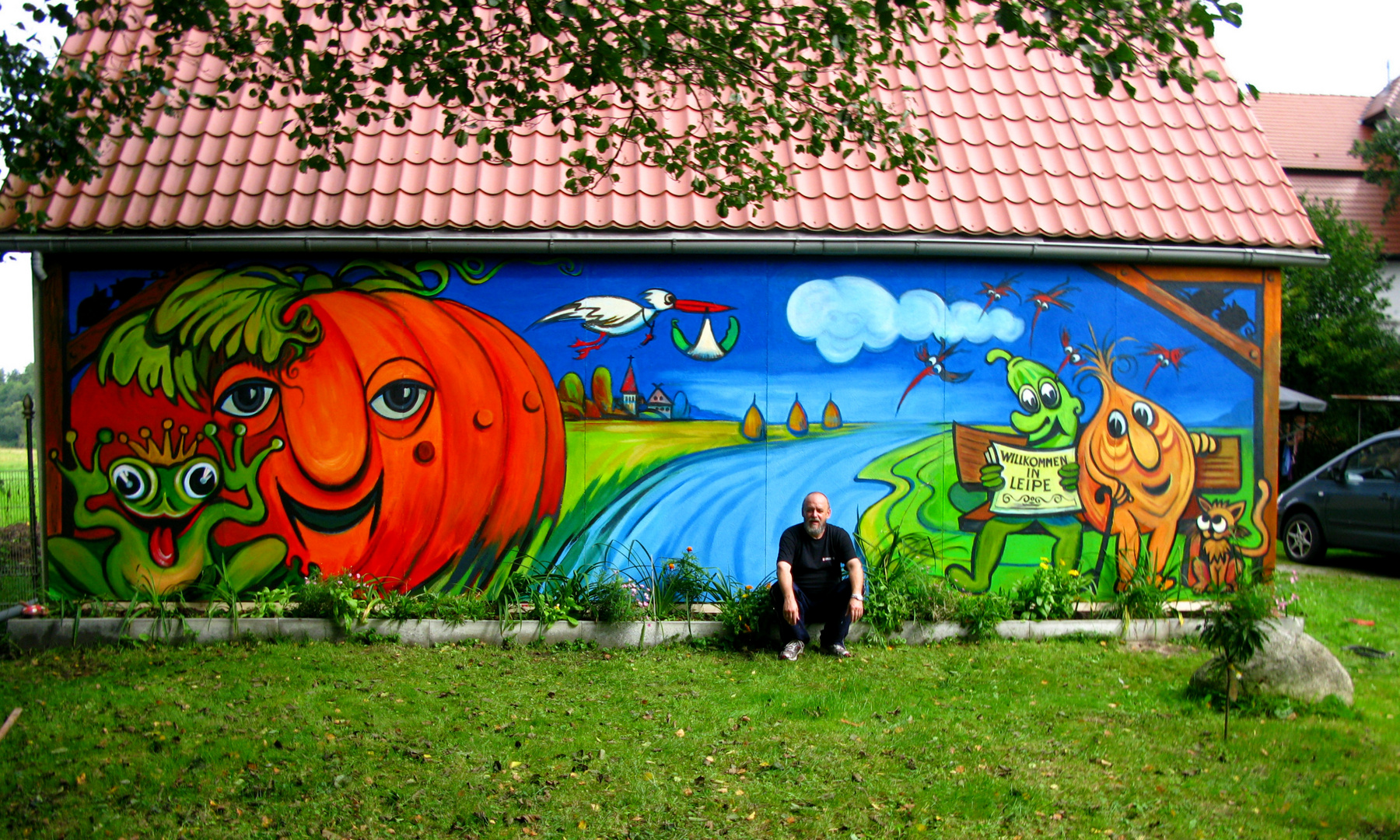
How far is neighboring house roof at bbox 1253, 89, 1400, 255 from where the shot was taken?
23.7 meters

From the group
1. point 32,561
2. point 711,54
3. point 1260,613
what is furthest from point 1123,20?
point 32,561

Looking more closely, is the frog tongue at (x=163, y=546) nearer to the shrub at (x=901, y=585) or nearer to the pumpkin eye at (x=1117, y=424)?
the shrub at (x=901, y=585)

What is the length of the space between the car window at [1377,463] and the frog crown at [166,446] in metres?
12.9

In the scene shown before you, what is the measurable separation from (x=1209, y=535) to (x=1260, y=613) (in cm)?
268

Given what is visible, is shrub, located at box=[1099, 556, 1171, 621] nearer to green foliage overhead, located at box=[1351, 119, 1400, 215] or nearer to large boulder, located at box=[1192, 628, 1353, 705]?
large boulder, located at box=[1192, 628, 1353, 705]

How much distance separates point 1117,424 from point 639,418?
4090 millimetres

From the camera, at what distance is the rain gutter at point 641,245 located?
770 centimetres

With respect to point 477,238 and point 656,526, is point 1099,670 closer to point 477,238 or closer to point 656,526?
point 656,526

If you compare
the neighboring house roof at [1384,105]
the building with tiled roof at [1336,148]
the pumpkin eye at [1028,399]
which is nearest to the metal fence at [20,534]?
the pumpkin eye at [1028,399]

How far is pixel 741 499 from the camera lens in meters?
8.26

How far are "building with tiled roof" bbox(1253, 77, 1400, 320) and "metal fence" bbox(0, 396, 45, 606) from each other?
76.8ft

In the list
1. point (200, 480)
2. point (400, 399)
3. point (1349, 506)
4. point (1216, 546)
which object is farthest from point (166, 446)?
point (1349, 506)

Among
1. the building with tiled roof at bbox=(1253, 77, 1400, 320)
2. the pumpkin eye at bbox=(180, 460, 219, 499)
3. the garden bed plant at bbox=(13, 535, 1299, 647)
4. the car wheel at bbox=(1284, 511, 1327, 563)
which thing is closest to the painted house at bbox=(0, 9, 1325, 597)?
the pumpkin eye at bbox=(180, 460, 219, 499)

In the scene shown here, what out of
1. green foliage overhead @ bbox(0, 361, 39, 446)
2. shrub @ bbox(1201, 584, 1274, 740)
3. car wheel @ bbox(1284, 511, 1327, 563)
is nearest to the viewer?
shrub @ bbox(1201, 584, 1274, 740)
